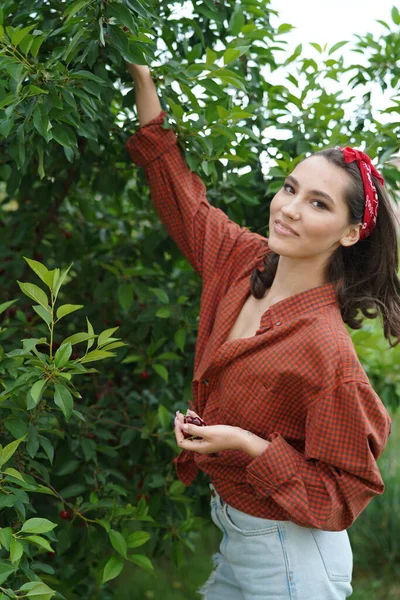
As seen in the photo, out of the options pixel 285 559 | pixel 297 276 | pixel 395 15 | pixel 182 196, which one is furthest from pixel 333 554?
pixel 395 15

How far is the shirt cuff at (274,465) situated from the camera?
1873 millimetres

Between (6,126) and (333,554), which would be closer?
(6,126)

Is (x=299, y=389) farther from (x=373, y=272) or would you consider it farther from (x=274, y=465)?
(x=373, y=272)

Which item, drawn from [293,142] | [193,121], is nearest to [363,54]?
[293,142]

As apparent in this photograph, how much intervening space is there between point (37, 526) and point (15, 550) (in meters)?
0.08

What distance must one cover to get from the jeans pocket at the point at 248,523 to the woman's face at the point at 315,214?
25.5 inches

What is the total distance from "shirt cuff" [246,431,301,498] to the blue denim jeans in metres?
0.17

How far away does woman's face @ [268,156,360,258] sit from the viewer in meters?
1.96

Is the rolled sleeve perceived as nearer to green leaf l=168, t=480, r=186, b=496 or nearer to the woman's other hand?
the woman's other hand

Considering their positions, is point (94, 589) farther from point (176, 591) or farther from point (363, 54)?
point (363, 54)

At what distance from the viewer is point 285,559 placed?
1.98 m

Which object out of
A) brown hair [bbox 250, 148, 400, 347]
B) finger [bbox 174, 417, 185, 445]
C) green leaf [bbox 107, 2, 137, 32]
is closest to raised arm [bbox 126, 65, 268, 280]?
brown hair [bbox 250, 148, 400, 347]

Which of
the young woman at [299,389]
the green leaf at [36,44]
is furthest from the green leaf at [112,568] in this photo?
the green leaf at [36,44]

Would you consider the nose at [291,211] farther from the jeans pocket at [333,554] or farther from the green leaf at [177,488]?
the green leaf at [177,488]
